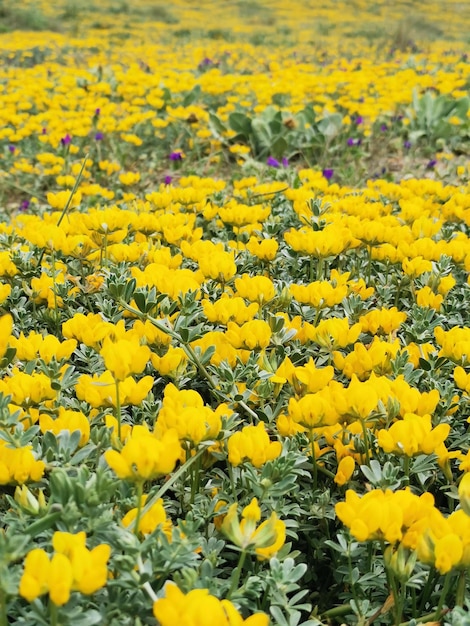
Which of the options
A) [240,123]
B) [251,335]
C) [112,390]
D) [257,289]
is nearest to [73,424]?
[112,390]

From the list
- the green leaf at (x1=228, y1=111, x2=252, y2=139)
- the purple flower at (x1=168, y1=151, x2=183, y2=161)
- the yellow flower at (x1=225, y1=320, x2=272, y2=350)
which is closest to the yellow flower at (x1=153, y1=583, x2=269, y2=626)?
the yellow flower at (x1=225, y1=320, x2=272, y2=350)

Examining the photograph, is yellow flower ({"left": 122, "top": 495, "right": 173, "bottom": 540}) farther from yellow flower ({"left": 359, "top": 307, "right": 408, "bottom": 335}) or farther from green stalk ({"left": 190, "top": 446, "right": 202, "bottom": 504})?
yellow flower ({"left": 359, "top": 307, "right": 408, "bottom": 335})

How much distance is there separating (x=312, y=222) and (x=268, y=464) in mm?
1236

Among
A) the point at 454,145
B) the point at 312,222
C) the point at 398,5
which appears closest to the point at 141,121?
the point at 454,145

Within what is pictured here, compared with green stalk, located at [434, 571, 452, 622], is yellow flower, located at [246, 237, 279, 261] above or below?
above

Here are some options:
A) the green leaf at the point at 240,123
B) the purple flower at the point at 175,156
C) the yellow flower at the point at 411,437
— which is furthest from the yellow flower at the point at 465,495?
the green leaf at the point at 240,123

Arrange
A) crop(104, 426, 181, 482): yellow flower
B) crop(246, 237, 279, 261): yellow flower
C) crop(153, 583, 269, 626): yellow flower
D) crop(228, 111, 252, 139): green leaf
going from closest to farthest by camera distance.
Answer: crop(153, 583, 269, 626): yellow flower → crop(104, 426, 181, 482): yellow flower → crop(246, 237, 279, 261): yellow flower → crop(228, 111, 252, 139): green leaf

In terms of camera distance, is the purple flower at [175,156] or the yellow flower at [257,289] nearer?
the yellow flower at [257,289]

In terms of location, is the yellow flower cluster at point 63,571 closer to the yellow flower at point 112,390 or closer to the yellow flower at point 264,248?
the yellow flower at point 112,390

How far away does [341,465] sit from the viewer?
3.98ft

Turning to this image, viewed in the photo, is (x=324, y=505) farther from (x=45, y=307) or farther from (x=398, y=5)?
(x=398, y=5)

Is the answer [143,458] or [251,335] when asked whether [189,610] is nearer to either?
[143,458]

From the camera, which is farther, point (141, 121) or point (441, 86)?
point (441, 86)

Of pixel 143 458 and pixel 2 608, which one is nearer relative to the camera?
pixel 2 608
